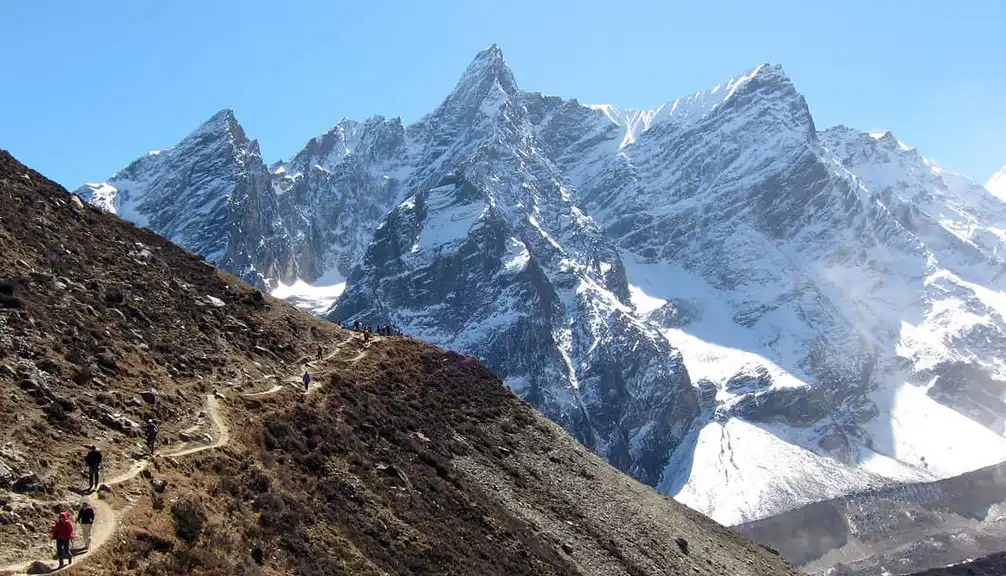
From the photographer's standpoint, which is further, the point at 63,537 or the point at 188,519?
the point at 188,519

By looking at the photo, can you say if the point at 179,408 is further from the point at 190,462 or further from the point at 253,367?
the point at 253,367

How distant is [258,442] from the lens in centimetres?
3853

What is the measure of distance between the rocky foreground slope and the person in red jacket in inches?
29.0

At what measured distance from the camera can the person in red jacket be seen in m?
23.2

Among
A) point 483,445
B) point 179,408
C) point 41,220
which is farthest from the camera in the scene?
point 483,445

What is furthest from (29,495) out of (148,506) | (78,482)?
(148,506)

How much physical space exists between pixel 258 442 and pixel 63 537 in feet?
50.1

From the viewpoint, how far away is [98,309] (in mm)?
42531

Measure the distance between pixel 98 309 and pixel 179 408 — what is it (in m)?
8.78

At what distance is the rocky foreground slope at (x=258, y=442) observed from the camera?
1128 inches

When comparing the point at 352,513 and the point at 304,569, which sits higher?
the point at 352,513

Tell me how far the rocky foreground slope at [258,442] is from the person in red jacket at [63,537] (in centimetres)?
74

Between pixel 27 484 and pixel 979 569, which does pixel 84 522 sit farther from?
pixel 979 569

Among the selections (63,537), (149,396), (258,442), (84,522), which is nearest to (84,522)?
(84,522)
